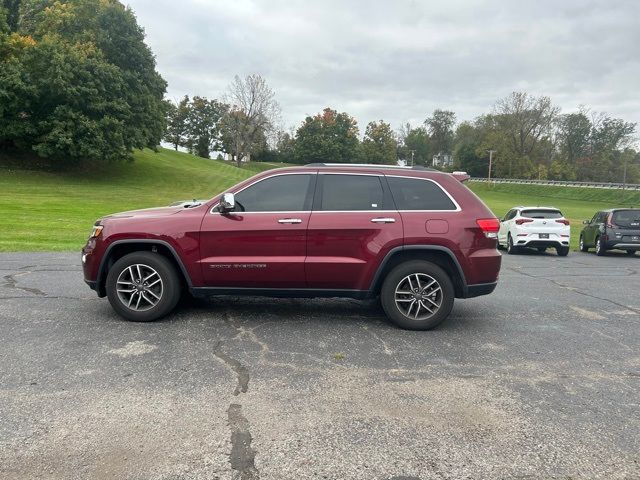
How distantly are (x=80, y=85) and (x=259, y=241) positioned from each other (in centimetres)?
3720

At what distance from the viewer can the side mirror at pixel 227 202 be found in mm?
5145

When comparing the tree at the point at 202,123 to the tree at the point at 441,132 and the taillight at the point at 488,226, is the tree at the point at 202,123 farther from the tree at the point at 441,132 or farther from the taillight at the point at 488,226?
the taillight at the point at 488,226

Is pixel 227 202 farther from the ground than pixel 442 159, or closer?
closer

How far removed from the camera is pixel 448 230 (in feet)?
17.3

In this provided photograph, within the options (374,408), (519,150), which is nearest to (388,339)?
(374,408)

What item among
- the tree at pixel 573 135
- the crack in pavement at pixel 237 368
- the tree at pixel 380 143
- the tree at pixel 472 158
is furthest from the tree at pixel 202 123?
the crack in pavement at pixel 237 368

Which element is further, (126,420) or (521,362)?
(521,362)

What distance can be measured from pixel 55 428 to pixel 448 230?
3.98 metres

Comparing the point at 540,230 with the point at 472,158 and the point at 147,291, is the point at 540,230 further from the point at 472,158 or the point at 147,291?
the point at 472,158

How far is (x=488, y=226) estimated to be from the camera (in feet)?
17.4

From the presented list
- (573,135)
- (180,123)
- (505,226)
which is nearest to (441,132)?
(573,135)

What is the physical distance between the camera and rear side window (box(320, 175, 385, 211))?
5.37m

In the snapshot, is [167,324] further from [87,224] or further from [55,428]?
[87,224]

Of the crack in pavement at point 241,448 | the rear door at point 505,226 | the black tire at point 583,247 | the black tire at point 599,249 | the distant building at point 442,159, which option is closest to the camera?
the crack in pavement at point 241,448
